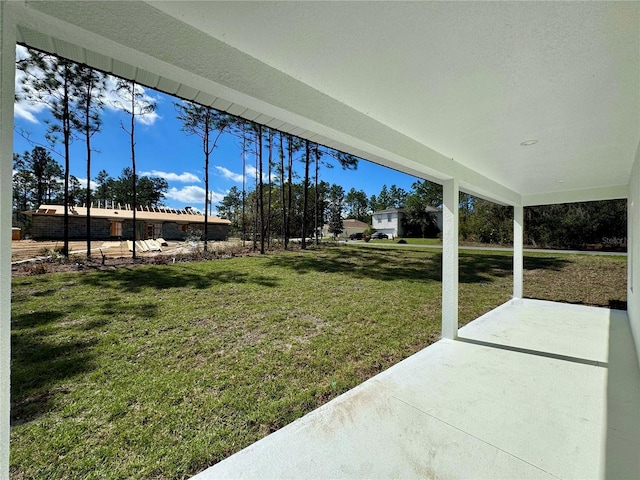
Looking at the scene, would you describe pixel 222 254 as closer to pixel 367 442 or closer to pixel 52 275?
pixel 52 275

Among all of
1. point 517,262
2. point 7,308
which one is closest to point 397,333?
point 517,262

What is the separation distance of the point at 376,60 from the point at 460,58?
1.56 ft

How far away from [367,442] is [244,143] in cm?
1359

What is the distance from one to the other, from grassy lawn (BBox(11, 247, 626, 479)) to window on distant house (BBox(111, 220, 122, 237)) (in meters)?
11.5

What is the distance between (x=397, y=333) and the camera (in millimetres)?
4379

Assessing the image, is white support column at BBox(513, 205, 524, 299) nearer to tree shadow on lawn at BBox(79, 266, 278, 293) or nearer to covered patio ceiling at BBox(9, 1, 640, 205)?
covered patio ceiling at BBox(9, 1, 640, 205)

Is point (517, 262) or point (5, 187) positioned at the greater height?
point (5, 187)

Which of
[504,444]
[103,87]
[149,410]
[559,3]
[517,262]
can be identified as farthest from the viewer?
[103,87]

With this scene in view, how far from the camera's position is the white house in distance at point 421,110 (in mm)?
1210

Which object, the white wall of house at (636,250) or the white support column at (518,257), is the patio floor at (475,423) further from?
the white support column at (518,257)

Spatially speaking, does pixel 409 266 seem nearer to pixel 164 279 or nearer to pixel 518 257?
pixel 518 257

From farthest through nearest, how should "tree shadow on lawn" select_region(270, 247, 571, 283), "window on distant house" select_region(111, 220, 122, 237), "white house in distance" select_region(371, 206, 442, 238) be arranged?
"white house in distance" select_region(371, 206, 442, 238)
"window on distant house" select_region(111, 220, 122, 237)
"tree shadow on lawn" select_region(270, 247, 571, 283)

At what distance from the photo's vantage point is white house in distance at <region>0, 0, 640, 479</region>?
1210 mm

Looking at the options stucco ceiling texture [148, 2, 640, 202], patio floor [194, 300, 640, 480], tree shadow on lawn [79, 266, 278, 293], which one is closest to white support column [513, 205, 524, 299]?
patio floor [194, 300, 640, 480]
